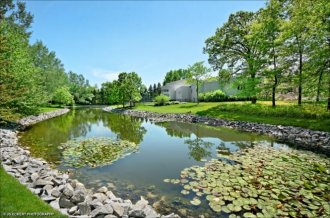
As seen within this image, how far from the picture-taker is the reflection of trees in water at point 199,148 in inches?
505

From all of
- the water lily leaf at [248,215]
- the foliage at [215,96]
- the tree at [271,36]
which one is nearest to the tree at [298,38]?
the tree at [271,36]

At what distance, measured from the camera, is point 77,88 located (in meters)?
87.8

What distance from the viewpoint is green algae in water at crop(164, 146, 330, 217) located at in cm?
660

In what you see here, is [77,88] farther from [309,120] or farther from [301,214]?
[301,214]

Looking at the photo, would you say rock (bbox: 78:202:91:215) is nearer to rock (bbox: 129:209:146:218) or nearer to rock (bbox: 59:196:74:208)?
rock (bbox: 59:196:74:208)

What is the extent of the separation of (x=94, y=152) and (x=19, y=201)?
7927 mm

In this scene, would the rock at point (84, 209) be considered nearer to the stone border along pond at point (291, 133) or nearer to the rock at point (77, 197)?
the rock at point (77, 197)

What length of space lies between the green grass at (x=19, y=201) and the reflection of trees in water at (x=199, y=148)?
25.8 feet

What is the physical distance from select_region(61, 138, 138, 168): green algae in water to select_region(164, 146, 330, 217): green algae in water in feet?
14.3

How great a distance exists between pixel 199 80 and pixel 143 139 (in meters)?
31.4

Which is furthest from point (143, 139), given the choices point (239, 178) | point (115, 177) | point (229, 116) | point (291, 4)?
point (291, 4)

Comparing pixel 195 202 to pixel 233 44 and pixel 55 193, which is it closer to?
pixel 55 193

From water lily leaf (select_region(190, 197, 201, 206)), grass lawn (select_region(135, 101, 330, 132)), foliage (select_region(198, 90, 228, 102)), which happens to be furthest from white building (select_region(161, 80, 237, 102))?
water lily leaf (select_region(190, 197, 201, 206))

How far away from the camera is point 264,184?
8297 mm
